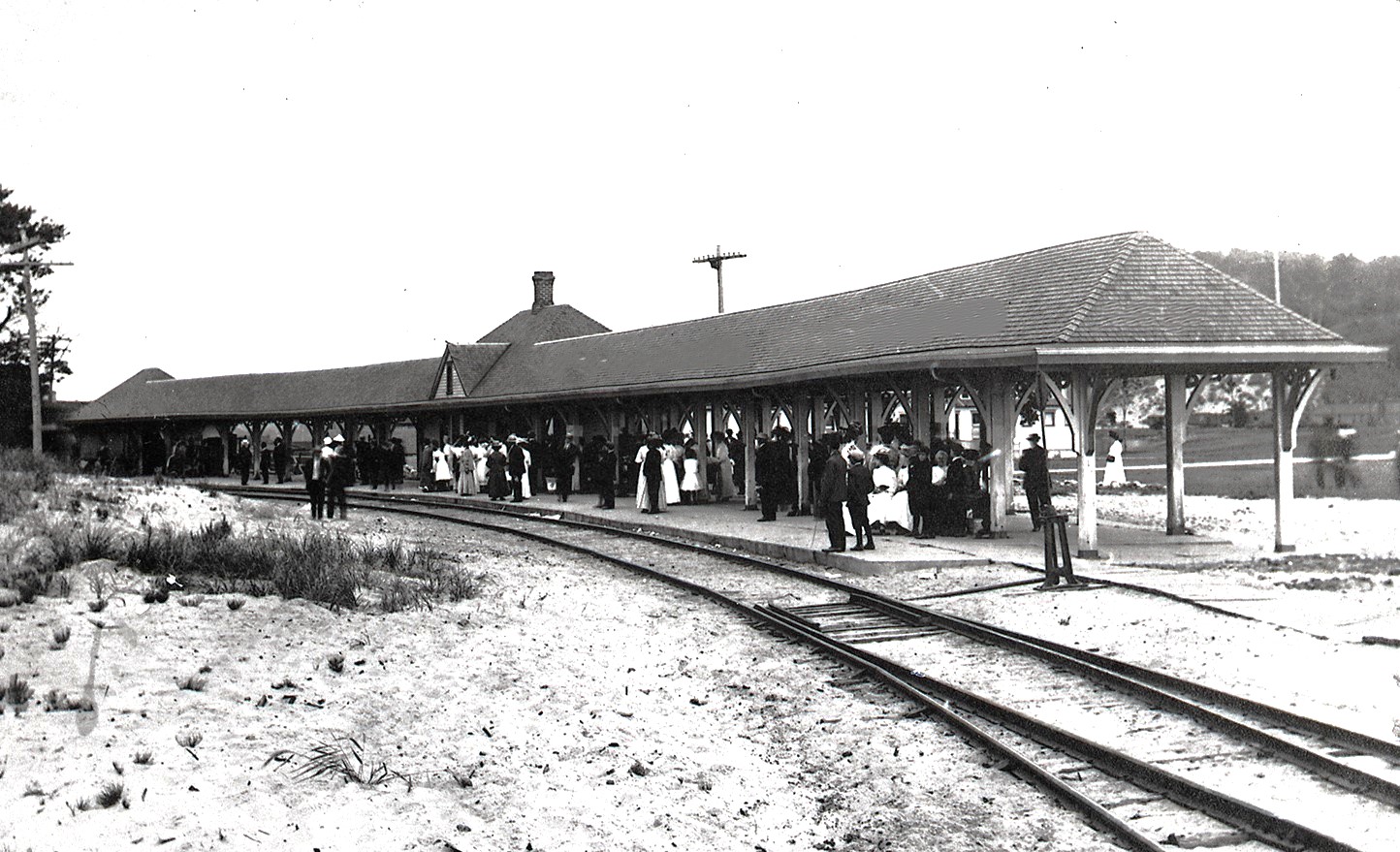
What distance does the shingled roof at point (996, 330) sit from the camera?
1545cm

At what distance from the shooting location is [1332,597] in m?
11.3

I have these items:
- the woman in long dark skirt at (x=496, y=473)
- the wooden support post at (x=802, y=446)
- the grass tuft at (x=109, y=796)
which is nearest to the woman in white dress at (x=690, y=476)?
the wooden support post at (x=802, y=446)

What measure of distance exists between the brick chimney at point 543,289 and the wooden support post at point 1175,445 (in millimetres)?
44437

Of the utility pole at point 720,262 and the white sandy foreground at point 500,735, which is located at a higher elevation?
the utility pole at point 720,262

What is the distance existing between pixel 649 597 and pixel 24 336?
23109 mm

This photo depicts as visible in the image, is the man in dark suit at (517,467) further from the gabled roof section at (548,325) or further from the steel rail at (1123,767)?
the gabled roof section at (548,325)

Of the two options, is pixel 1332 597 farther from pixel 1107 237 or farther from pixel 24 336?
pixel 24 336

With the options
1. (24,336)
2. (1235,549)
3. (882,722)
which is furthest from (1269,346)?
(24,336)

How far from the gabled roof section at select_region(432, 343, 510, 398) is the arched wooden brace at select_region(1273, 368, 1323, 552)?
99.8ft

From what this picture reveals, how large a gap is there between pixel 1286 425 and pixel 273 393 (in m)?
42.0

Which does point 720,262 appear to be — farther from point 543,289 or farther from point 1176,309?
point 1176,309

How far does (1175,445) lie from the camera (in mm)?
18500

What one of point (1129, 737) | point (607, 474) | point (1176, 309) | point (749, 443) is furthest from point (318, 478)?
point (1129, 737)

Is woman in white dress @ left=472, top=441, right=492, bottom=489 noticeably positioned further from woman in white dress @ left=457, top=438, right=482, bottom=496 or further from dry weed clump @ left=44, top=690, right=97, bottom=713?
dry weed clump @ left=44, top=690, right=97, bottom=713
